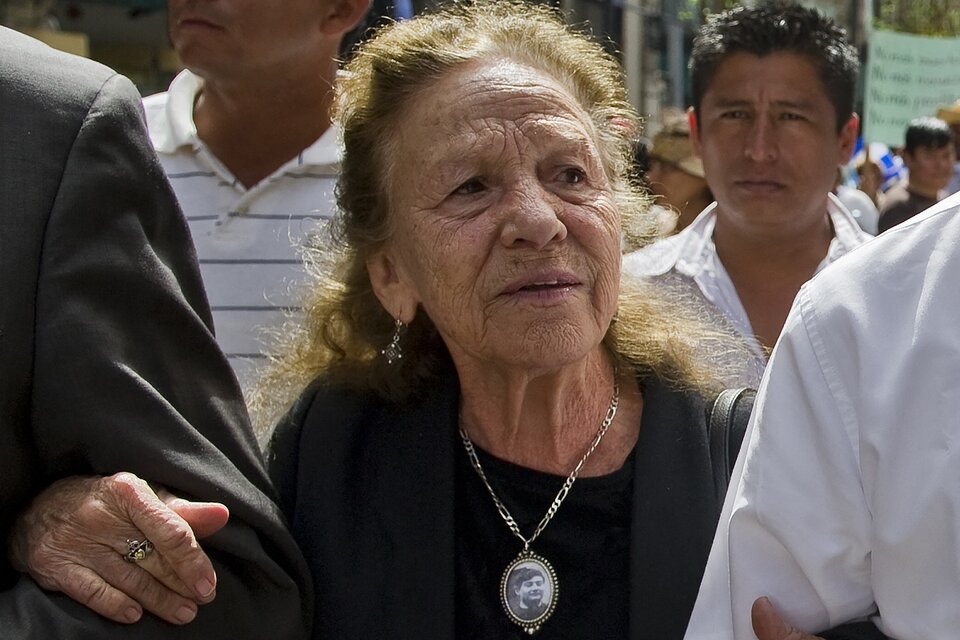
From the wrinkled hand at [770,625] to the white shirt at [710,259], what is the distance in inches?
69.9

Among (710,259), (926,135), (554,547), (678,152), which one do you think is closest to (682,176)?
(678,152)

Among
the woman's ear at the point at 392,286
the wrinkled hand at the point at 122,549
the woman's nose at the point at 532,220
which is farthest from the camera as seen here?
the woman's ear at the point at 392,286

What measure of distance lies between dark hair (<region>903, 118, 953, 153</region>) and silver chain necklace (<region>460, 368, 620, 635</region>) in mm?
6557

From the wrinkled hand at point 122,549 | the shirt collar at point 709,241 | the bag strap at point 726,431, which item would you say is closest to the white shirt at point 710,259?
the shirt collar at point 709,241

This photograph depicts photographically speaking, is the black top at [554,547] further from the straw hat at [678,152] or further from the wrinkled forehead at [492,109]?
the straw hat at [678,152]

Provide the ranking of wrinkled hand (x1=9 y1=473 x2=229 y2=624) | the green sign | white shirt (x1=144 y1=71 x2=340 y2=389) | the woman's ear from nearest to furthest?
wrinkled hand (x1=9 y1=473 x2=229 y2=624) → the woman's ear → white shirt (x1=144 y1=71 x2=340 y2=389) → the green sign

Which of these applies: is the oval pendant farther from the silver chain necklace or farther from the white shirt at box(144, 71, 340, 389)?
the white shirt at box(144, 71, 340, 389)

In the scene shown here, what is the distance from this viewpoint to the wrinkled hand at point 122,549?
1592mm

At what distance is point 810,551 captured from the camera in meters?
1.54

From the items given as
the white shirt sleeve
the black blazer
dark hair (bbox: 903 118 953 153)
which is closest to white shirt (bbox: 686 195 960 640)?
the white shirt sleeve

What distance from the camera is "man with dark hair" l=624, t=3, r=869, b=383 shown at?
3553mm

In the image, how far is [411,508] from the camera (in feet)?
6.92

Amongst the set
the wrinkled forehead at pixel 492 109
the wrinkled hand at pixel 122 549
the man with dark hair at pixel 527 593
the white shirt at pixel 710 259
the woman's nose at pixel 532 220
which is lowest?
the white shirt at pixel 710 259

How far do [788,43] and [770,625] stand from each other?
247cm
